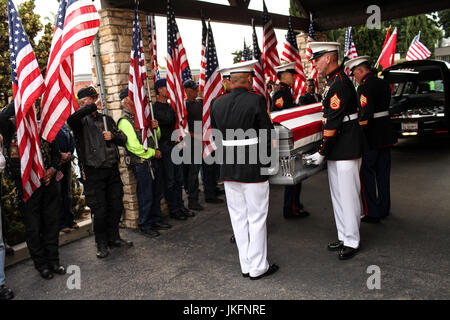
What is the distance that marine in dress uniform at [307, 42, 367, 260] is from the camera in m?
3.68

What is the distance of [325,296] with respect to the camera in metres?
3.08

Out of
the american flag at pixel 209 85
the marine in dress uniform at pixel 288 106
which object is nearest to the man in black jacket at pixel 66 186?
the american flag at pixel 209 85

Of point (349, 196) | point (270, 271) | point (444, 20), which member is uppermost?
point (444, 20)

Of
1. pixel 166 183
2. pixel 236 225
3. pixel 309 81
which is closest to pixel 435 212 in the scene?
pixel 236 225

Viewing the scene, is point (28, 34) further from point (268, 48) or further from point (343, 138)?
point (343, 138)

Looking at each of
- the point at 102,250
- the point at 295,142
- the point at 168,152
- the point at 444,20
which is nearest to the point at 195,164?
the point at 168,152

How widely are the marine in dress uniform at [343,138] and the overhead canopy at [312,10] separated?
2702mm

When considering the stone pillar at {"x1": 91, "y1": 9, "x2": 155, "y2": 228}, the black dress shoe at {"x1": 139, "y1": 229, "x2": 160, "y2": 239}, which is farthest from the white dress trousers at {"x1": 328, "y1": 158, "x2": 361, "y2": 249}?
the stone pillar at {"x1": 91, "y1": 9, "x2": 155, "y2": 228}

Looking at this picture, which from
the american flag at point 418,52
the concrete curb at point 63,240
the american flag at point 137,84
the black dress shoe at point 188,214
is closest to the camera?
the concrete curb at point 63,240

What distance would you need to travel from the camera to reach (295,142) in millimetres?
3896

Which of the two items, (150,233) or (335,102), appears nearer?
(335,102)

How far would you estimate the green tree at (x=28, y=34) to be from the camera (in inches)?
235

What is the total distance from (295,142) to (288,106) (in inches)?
64.8

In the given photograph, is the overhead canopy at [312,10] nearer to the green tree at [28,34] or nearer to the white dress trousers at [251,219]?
the green tree at [28,34]
